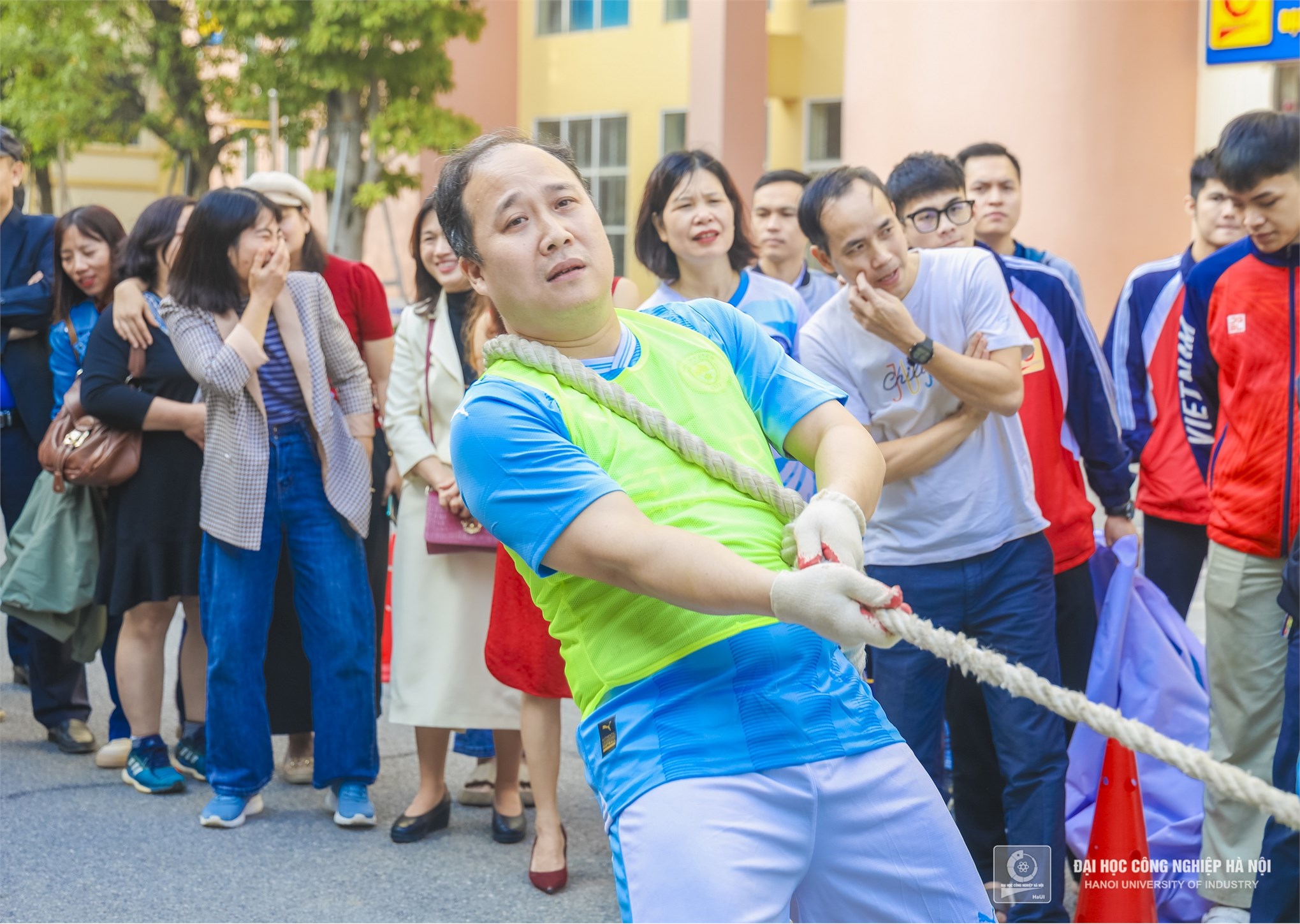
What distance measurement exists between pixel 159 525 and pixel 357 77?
611 inches

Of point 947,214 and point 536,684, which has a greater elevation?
point 947,214

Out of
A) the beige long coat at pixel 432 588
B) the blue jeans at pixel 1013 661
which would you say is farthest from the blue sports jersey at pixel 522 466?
the beige long coat at pixel 432 588

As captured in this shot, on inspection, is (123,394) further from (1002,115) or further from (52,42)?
(52,42)

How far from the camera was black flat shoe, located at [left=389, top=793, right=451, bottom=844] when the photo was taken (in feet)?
14.2

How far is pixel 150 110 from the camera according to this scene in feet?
71.6

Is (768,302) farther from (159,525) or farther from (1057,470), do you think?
(159,525)

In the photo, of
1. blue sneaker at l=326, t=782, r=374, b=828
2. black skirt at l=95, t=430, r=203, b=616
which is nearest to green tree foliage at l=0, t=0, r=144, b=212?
black skirt at l=95, t=430, r=203, b=616

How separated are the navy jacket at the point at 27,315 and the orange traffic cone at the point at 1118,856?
162 inches

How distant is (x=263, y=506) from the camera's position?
4.40 metres

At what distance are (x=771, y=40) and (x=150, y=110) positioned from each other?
386 inches

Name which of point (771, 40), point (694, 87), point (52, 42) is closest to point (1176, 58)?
point (694, 87)

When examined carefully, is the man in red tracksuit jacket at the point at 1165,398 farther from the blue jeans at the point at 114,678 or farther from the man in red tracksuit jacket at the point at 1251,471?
the blue jeans at the point at 114,678

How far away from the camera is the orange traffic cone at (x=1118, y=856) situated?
3441mm

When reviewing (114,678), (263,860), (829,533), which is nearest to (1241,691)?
(829,533)
